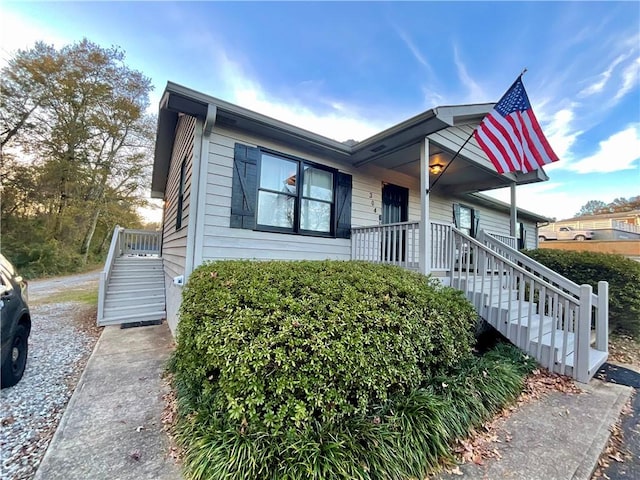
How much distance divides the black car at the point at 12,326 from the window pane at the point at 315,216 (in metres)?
3.91

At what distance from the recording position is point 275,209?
199 inches

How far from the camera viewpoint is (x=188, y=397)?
2.60 m

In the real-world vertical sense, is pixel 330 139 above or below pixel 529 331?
above

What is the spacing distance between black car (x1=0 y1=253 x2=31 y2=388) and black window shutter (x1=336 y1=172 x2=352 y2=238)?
4704mm

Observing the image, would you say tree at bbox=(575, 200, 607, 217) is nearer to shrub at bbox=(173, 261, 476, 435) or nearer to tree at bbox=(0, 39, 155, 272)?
shrub at bbox=(173, 261, 476, 435)

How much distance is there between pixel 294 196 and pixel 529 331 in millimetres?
4168

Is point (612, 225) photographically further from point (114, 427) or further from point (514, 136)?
point (114, 427)

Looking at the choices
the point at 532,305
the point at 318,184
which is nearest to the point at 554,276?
the point at 532,305

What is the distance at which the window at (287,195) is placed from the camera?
4648mm

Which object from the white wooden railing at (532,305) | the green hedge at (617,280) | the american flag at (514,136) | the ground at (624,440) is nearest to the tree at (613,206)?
the green hedge at (617,280)

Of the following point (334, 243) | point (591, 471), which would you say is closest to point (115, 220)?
point (334, 243)

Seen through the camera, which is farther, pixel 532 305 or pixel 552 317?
pixel 532 305

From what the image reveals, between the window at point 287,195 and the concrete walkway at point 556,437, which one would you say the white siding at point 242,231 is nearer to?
the window at point 287,195

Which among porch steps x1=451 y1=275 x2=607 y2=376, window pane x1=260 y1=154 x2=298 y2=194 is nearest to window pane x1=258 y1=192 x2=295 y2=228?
window pane x1=260 y1=154 x2=298 y2=194
